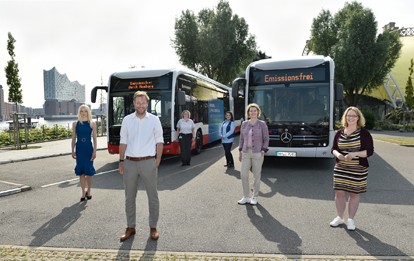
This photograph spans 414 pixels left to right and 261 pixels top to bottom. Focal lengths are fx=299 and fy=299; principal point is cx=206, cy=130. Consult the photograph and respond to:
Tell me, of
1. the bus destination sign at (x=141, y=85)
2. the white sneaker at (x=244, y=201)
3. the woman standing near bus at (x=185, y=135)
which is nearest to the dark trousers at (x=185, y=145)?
the woman standing near bus at (x=185, y=135)

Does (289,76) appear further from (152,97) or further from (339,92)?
(152,97)

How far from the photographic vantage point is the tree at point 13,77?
1705 cm

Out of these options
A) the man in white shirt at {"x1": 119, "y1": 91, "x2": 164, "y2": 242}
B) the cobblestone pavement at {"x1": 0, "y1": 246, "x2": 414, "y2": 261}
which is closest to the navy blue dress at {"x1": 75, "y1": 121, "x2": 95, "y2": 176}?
the man in white shirt at {"x1": 119, "y1": 91, "x2": 164, "y2": 242}

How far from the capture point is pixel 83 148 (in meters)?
5.90

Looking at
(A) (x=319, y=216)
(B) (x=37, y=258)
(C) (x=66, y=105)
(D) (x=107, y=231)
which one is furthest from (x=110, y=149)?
(C) (x=66, y=105)

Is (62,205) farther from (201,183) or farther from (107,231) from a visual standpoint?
(201,183)

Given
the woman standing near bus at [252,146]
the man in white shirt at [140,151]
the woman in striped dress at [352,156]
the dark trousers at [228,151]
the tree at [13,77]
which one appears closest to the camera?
the man in white shirt at [140,151]

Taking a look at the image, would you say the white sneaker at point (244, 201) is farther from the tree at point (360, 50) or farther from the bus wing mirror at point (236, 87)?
the tree at point (360, 50)

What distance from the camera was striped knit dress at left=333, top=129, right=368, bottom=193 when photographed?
423cm

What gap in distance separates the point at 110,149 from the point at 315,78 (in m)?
6.69

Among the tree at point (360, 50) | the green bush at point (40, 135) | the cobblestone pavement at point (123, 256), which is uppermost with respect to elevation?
the tree at point (360, 50)

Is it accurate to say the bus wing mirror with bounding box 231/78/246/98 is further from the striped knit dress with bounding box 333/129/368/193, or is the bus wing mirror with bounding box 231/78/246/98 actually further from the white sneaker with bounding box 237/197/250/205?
the striped knit dress with bounding box 333/129/368/193

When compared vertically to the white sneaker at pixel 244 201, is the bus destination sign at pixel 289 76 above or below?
above

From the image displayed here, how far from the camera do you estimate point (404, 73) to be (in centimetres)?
4634
